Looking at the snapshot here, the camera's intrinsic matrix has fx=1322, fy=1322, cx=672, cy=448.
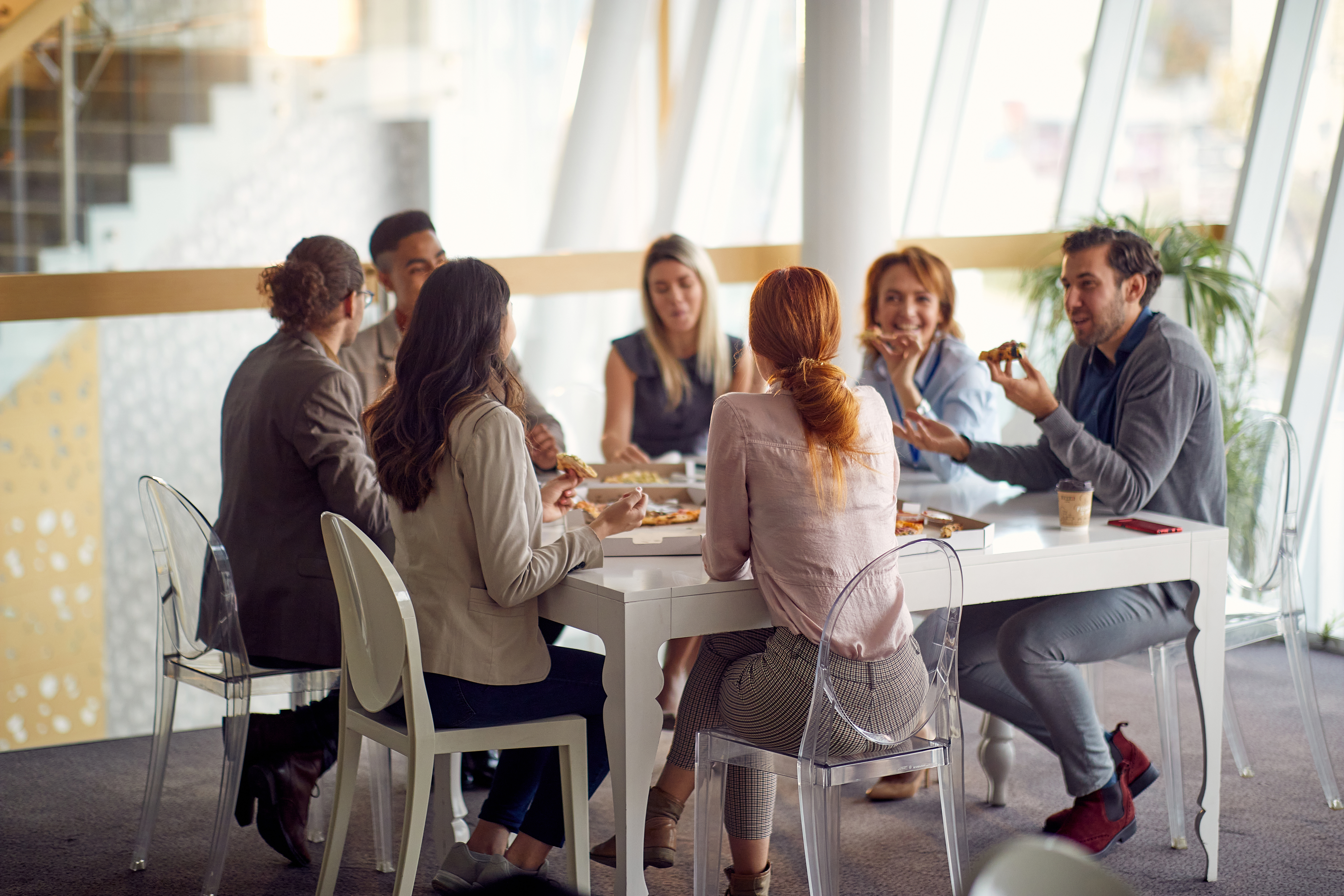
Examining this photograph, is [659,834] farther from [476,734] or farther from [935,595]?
[935,595]

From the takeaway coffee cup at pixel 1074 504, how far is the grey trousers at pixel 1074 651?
0.52ft

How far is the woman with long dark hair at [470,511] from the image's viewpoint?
86.7 inches

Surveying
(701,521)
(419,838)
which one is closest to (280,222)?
(701,521)

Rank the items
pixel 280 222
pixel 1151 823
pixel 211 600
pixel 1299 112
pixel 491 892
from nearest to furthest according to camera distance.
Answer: pixel 491 892
pixel 211 600
pixel 1151 823
pixel 1299 112
pixel 280 222

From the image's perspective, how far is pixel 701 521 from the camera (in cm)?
270

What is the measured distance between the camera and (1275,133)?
448 centimetres

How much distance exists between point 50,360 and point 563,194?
2.49 m

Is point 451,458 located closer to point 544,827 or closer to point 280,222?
point 544,827

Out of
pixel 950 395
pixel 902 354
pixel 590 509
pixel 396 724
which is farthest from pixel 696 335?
pixel 396 724

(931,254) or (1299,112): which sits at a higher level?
(1299,112)

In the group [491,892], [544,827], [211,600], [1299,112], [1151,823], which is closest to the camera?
[491,892]

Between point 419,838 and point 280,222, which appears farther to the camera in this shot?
point 280,222

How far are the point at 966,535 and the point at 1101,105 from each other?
3.37 meters

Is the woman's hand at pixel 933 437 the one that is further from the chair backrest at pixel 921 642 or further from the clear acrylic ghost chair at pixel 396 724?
the clear acrylic ghost chair at pixel 396 724
